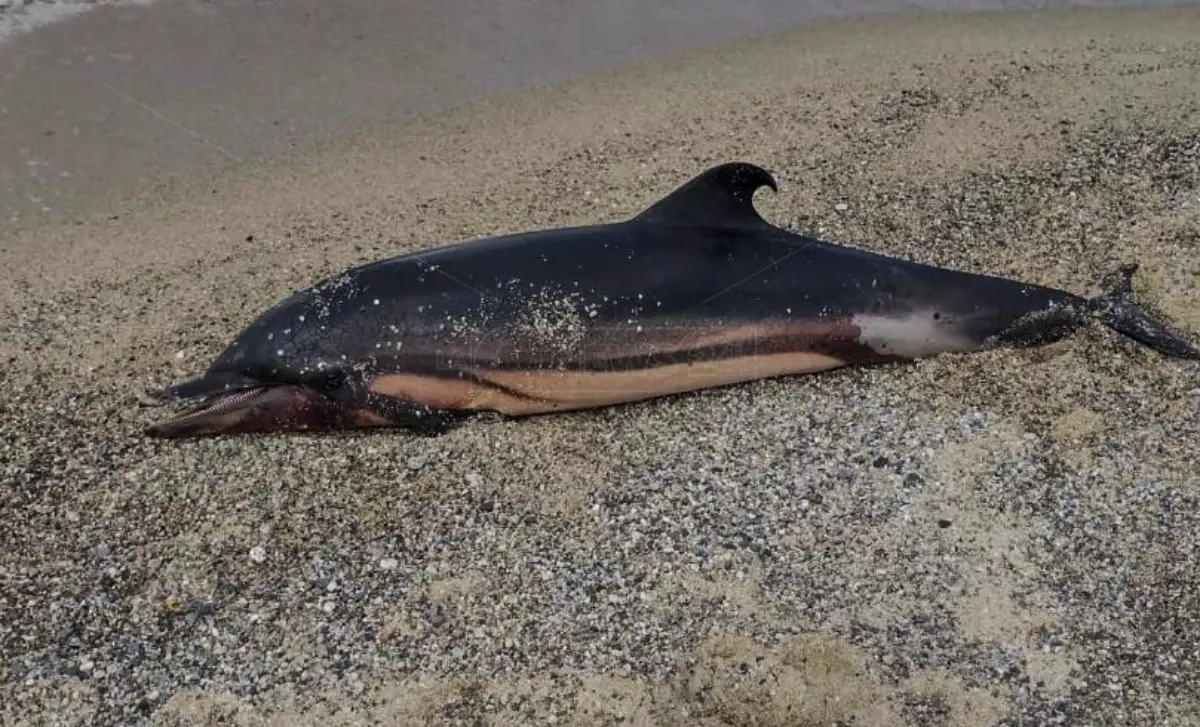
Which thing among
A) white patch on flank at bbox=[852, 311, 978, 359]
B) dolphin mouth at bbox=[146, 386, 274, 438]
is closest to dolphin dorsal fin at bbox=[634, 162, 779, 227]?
white patch on flank at bbox=[852, 311, 978, 359]

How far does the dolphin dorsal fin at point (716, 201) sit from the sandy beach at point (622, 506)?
2.75 feet

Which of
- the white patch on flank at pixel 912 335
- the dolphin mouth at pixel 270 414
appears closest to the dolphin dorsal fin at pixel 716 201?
the white patch on flank at pixel 912 335

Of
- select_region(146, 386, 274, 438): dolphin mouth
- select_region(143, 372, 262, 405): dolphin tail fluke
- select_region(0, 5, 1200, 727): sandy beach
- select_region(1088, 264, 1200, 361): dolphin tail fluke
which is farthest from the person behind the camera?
select_region(1088, 264, 1200, 361): dolphin tail fluke

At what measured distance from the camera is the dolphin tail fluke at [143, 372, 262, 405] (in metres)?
5.44

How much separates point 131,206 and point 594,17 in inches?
186

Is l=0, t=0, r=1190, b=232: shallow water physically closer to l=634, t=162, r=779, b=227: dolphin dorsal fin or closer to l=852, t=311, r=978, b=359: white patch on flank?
l=634, t=162, r=779, b=227: dolphin dorsal fin

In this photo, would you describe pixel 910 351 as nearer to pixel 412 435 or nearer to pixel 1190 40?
pixel 412 435

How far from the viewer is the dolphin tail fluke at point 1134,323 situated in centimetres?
567

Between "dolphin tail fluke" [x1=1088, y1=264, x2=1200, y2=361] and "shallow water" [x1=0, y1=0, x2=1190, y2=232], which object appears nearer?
"dolphin tail fluke" [x1=1088, y1=264, x2=1200, y2=361]

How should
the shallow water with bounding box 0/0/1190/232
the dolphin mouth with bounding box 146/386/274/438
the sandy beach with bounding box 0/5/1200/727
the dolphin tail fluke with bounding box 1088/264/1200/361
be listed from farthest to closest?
the shallow water with bounding box 0/0/1190/232 < the dolphin tail fluke with bounding box 1088/264/1200/361 < the dolphin mouth with bounding box 146/386/274/438 < the sandy beach with bounding box 0/5/1200/727

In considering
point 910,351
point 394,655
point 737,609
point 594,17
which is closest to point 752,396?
point 910,351

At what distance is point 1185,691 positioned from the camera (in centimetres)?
398

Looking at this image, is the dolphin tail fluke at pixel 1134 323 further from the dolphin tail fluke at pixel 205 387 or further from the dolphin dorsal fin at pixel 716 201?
the dolphin tail fluke at pixel 205 387

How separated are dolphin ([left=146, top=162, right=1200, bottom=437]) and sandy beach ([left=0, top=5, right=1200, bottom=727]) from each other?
0.47 feet
